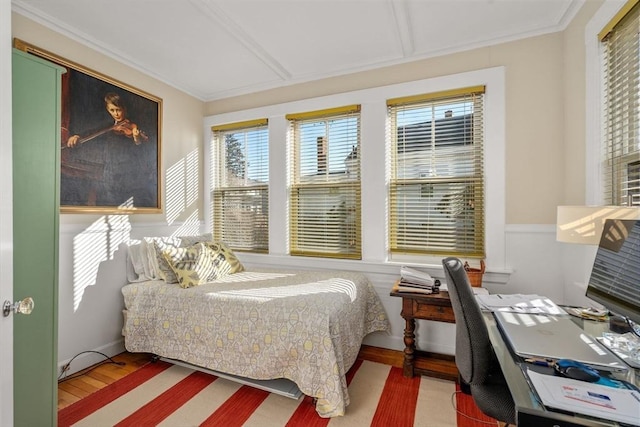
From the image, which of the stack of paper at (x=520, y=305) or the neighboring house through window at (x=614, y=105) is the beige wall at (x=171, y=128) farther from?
the neighboring house through window at (x=614, y=105)

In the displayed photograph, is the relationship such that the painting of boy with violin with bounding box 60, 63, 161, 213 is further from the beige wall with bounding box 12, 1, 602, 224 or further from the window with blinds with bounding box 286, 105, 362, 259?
the window with blinds with bounding box 286, 105, 362, 259

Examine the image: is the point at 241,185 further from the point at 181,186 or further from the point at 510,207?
the point at 510,207

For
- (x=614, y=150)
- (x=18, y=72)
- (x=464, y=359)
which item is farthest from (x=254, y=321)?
(x=614, y=150)

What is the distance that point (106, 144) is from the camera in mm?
2646

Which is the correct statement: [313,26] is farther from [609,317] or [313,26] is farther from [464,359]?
[609,317]

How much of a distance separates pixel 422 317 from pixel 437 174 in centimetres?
124

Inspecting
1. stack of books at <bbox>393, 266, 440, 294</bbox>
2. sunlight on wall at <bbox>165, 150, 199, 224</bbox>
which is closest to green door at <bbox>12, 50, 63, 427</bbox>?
sunlight on wall at <bbox>165, 150, 199, 224</bbox>

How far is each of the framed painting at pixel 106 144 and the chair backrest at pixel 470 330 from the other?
108 inches

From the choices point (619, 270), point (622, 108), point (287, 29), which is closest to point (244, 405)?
point (619, 270)

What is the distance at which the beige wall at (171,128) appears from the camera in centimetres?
242

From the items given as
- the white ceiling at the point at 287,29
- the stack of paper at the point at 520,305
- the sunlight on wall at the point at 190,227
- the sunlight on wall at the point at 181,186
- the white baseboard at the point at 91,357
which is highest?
the white ceiling at the point at 287,29

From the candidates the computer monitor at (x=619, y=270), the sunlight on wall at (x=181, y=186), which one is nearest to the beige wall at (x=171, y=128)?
the sunlight on wall at (x=181, y=186)

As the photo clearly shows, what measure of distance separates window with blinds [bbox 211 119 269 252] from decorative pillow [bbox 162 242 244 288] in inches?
23.6

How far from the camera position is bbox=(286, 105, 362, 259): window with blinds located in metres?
3.05
